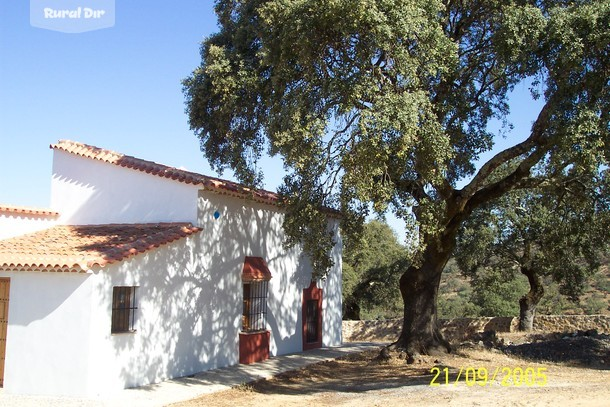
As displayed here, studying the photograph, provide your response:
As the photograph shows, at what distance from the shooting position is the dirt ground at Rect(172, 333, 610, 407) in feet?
35.2

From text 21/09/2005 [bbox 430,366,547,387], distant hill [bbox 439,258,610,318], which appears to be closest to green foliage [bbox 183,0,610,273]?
text 21/09/2005 [bbox 430,366,547,387]

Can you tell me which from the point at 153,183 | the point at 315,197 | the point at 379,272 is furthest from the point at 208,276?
the point at 379,272

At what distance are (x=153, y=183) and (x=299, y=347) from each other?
24.9 feet

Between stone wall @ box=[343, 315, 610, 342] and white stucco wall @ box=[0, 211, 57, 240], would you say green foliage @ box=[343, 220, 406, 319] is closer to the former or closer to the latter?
stone wall @ box=[343, 315, 610, 342]

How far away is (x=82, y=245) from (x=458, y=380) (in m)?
9.05

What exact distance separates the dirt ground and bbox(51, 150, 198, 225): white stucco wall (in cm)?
501

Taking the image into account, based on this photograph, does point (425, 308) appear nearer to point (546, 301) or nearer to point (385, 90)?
point (385, 90)

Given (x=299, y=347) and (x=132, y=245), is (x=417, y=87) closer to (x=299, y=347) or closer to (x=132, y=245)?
(x=132, y=245)

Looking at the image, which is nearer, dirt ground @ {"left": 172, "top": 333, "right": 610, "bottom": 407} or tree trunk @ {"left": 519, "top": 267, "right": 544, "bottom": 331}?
dirt ground @ {"left": 172, "top": 333, "right": 610, "bottom": 407}

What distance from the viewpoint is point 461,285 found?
60219 mm

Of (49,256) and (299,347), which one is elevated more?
(49,256)

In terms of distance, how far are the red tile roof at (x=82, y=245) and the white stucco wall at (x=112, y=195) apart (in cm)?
43

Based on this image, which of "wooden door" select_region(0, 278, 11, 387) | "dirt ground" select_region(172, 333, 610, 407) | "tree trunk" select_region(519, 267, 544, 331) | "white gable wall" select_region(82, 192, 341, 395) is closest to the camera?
"dirt ground" select_region(172, 333, 610, 407)

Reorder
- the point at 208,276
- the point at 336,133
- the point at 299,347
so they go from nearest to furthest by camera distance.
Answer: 1. the point at 336,133
2. the point at 208,276
3. the point at 299,347
